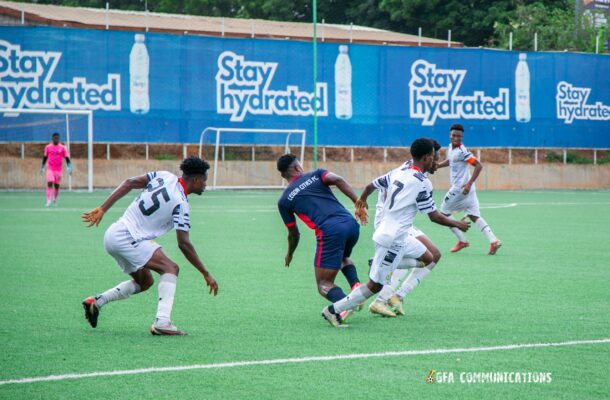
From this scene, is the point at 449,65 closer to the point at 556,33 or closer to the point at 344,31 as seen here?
the point at 344,31

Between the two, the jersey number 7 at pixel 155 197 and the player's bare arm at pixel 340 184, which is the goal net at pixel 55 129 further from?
the jersey number 7 at pixel 155 197

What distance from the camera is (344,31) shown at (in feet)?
145

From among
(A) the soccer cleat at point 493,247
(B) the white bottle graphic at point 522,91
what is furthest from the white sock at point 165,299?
(B) the white bottle graphic at point 522,91

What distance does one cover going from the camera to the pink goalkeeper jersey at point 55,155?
24.6 meters

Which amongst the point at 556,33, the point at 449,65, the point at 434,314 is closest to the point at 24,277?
the point at 434,314

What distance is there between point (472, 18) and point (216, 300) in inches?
1738

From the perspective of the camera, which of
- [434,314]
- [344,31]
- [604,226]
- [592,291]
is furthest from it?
[344,31]

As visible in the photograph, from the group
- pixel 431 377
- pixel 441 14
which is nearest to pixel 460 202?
pixel 431 377

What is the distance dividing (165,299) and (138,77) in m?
25.8

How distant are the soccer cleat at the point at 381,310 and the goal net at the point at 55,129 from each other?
22993 millimetres

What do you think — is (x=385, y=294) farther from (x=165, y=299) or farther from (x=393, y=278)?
(x=165, y=299)

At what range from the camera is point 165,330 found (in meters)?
7.49

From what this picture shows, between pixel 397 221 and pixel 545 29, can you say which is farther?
pixel 545 29

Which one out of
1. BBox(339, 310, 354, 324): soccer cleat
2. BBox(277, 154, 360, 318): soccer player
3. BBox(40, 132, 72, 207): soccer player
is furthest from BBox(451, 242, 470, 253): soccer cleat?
BBox(40, 132, 72, 207): soccer player
